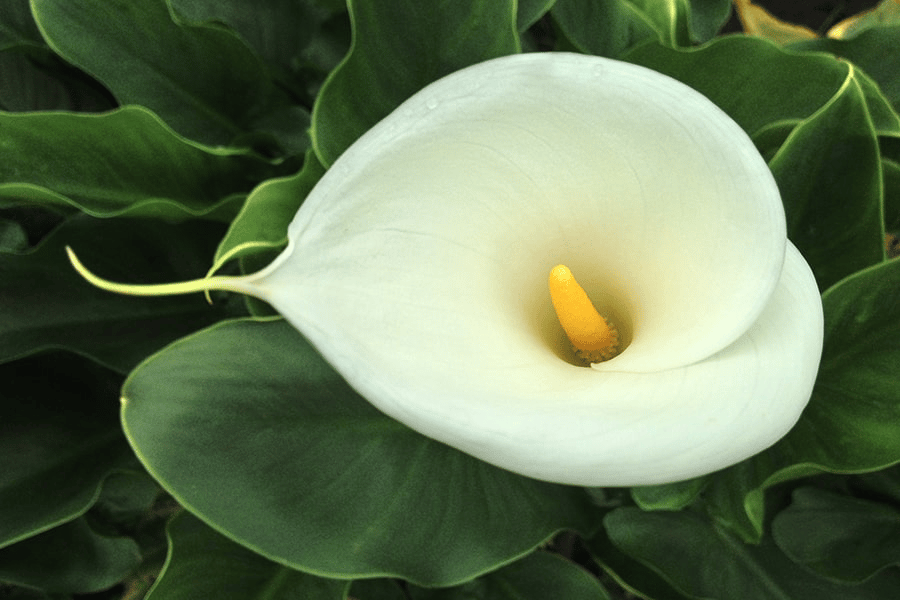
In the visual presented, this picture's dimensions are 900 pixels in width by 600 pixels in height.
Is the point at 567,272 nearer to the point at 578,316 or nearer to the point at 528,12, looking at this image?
the point at 578,316

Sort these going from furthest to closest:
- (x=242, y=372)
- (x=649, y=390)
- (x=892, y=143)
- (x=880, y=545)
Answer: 1. (x=892, y=143)
2. (x=880, y=545)
3. (x=242, y=372)
4. (x=649, y=390)

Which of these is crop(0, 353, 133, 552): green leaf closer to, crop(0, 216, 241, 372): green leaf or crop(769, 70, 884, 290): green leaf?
crop(0, 216, 241, 372): green leaf

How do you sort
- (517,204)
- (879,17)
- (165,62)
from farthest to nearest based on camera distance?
(879,17), (165,62), (517,204)

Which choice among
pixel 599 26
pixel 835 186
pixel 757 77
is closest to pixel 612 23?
pixel 599 26

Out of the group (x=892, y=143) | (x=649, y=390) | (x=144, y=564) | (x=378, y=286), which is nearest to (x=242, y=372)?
(x=378, y=286)

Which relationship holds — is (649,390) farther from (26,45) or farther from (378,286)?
(26,45)

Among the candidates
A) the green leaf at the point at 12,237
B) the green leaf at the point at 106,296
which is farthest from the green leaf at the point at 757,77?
the green leaf at the point at 12,237
